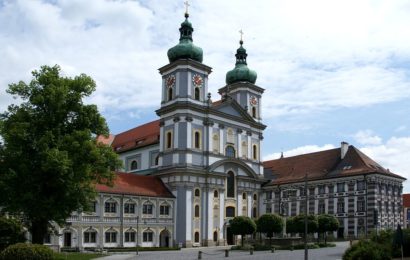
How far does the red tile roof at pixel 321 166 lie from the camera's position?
72.3 metres

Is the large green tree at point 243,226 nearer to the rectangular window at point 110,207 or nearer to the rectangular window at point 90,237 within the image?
the rectangular window at point 110,207

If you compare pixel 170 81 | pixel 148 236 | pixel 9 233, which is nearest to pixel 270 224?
pixel 148 236

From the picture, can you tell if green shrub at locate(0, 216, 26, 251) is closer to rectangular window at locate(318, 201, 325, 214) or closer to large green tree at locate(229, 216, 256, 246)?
large green tree at locate(229, 216, 256, 246)

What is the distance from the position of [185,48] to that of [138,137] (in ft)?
58.0

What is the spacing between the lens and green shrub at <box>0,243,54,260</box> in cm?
2795

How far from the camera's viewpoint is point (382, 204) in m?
70.8

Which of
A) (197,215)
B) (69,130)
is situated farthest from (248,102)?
(69,130)

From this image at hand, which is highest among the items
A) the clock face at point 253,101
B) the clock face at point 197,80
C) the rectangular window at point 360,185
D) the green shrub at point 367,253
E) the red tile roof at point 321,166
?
the clock face at point 197,80

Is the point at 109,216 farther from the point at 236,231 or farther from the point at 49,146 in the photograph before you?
the point at 49,146

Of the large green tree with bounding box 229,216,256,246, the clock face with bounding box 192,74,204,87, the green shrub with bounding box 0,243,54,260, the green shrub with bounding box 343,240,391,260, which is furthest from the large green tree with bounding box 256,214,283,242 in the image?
the green shrub with bounding box 0,243,54,260

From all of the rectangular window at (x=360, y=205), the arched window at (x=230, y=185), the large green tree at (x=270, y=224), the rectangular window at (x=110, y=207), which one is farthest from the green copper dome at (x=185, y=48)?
the rectangular window at (x=360, y=205)

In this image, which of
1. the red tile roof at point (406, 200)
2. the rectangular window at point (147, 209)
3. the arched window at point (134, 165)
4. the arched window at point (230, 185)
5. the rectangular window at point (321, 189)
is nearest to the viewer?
the rectangular window at point (147, 209)

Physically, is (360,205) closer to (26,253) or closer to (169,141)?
(169,141)

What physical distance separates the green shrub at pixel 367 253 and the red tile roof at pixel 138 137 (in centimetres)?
4562
